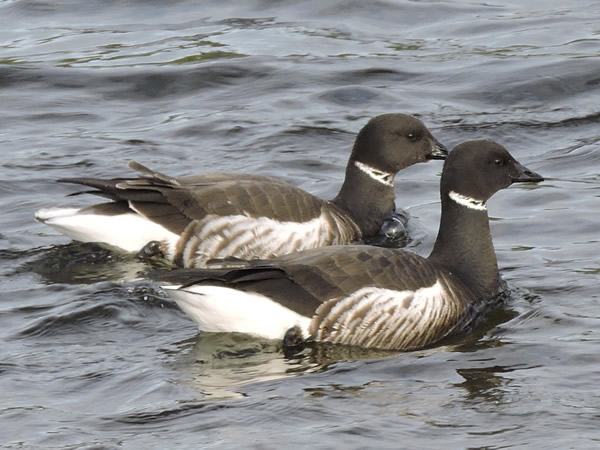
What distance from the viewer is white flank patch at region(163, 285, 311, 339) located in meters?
8.80

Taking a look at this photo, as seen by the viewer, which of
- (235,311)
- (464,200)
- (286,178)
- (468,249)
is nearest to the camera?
(235,311)

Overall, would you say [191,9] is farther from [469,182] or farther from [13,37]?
[469,182]

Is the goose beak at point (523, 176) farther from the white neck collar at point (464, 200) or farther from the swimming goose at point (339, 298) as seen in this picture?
the swimming goose at point (339, 298)

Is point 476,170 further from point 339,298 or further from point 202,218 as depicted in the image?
point 202,218

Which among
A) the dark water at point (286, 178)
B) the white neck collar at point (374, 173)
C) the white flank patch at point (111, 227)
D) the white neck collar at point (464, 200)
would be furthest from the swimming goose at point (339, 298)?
the white neck collar at point (374, 173)

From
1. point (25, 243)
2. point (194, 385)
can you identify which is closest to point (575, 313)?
point (194, 385)

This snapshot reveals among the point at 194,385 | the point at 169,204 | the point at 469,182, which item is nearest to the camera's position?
the point at 194,385

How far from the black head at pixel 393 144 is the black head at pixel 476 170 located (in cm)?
180

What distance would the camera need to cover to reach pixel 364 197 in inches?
468

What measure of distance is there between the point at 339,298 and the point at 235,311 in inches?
28.4

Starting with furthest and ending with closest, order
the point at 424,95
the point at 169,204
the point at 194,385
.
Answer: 1. the point at 424,95
2. the point at 169,204
3. the point at 194,385

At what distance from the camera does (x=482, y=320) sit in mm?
9531

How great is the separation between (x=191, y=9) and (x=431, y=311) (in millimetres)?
11827

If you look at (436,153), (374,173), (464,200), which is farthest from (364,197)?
(464,200)
